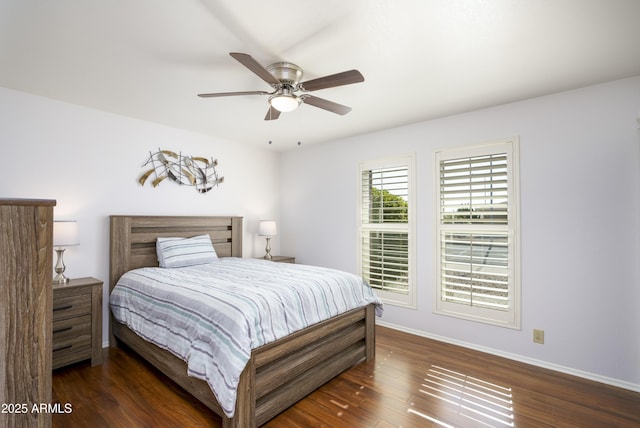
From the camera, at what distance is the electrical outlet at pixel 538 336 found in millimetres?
2849

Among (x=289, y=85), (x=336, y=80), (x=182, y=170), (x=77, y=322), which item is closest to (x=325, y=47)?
(x=336, y=80)

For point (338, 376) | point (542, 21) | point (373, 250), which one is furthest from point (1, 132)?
point (542, 21)

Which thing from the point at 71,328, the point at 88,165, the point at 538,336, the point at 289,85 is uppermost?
the point at 289,85

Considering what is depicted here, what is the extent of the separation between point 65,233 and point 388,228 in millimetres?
3282

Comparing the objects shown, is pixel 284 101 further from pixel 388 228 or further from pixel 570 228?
pixel 570 228

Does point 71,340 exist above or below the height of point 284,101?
below

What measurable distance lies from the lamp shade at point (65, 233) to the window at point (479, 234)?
3.56 m

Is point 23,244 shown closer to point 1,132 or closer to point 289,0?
point 289,0

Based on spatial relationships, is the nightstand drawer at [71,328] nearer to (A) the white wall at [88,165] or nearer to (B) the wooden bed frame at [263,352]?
(B) the wooden bed frame at [263,352]

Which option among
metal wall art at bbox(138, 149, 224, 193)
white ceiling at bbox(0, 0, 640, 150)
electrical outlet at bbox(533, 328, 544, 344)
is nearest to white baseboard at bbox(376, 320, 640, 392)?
electrical outlet at bbox(533, 328, 544, 344)

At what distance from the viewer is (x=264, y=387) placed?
1988 millimetres

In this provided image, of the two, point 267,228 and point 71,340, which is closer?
point 71,340

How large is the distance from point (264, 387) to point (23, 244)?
5.35 feet

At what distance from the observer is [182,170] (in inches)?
155
